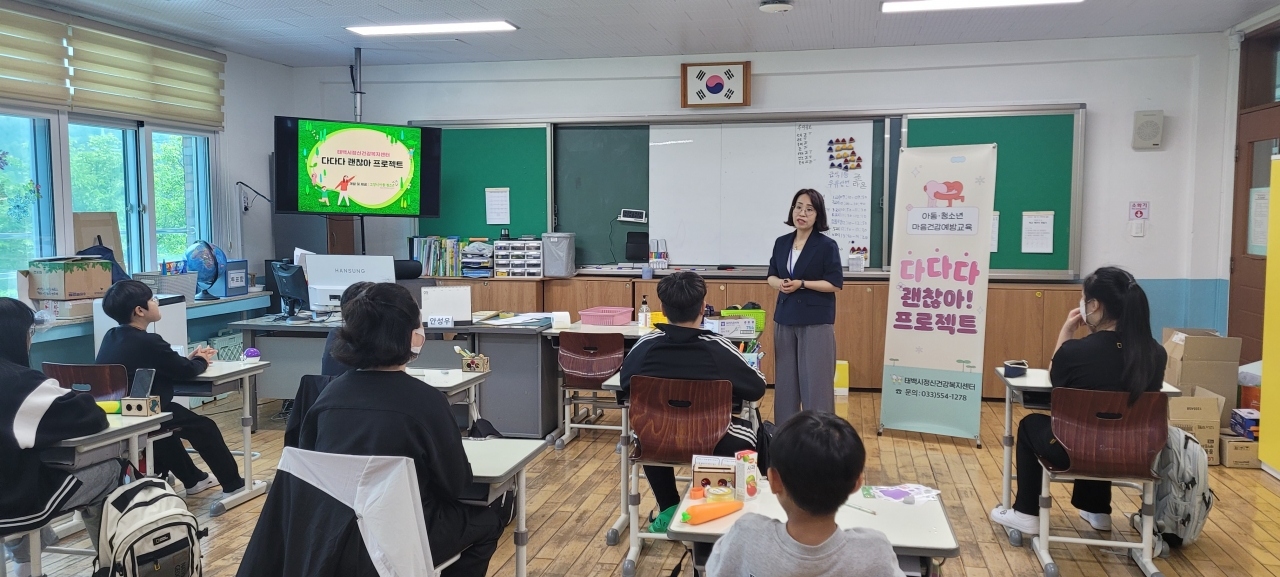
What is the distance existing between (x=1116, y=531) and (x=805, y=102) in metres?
4.27

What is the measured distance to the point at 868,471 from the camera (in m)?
4.80

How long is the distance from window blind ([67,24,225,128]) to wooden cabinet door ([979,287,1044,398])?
6473 mm

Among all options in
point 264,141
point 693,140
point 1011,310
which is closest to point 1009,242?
point 1011,310

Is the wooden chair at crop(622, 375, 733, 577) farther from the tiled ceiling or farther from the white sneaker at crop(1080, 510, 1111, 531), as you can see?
the tiled ceiling

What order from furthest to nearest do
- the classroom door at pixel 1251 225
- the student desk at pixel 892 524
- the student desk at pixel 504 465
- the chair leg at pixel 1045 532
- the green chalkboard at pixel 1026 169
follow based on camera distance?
the green chalkboard at pixel 1026 169 → the classroom door at pixel 1251 225 → the chair leg at pixel 1045 532 → the student desk at pixel 504 465 → the student desk at pixel 892 524

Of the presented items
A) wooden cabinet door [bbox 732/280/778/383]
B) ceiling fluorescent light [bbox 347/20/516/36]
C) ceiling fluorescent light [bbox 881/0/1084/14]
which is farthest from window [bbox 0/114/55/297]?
ceiling fluorescent light [bbox 881/0/1084/14]

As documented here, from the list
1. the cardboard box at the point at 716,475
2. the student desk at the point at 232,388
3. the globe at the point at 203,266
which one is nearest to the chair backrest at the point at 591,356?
A: the student desk at the point at 232,388

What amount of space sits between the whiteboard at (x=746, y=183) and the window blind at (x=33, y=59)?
434 centimetres

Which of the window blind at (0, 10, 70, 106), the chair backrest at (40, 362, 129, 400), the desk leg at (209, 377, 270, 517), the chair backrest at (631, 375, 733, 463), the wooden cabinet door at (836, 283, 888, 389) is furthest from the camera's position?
the wooden cabinet door at (836, 283, 888, 389)

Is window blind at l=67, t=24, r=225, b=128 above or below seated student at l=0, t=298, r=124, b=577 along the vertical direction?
above

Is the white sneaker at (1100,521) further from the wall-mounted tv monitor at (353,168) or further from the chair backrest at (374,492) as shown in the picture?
the wall-mounted tv monitor at (353,168)

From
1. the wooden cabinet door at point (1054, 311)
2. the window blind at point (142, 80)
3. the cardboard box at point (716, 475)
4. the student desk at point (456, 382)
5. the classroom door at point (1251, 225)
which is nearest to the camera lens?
the cardboard box at point (716, 475)

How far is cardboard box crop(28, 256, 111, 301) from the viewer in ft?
17.1

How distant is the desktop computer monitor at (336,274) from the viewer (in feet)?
17.2
